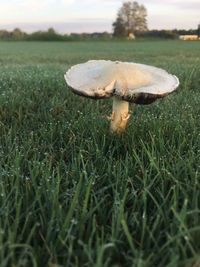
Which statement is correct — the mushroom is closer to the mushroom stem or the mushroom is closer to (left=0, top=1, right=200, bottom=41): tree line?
the mushroom stem

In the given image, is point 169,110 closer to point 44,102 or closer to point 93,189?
point 44,102

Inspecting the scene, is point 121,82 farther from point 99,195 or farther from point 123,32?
point 123,32

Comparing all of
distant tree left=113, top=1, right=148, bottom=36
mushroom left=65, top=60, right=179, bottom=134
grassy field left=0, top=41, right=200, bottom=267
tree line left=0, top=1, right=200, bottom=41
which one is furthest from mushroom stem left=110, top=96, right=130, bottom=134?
distant tree left=113, top=1, right=148, bottom=36

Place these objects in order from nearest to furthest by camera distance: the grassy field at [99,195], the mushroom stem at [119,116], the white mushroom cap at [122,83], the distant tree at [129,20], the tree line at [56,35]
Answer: the grassy field at [99,195], the white mushroom cap at [122,83], the mushroom stem at [119,116], the tree line at [56,35], the distant tree at [129,20]

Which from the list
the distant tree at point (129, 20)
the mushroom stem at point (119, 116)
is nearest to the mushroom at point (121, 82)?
the mushroom stem at point (119, 116)

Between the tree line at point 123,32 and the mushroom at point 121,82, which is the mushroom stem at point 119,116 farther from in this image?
the tree line at point 123,32

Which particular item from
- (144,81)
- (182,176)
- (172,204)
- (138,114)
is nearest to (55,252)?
(172,204)

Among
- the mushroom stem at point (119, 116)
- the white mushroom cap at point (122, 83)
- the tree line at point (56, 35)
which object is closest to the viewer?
the white mushroom cap at point (122, 83)

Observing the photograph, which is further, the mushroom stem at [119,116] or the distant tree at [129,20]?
the distant tree at [129,20]
